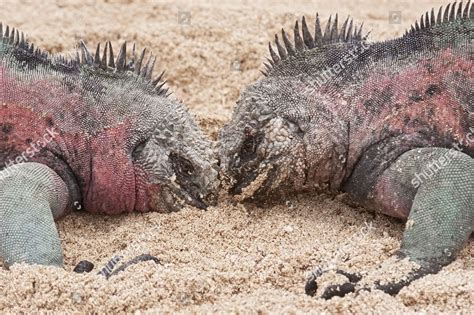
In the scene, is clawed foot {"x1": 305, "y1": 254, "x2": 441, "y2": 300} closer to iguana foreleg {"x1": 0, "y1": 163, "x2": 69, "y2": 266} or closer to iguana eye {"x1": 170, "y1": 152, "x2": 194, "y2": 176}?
iguana eye {"x1": 170, "y1": 152, "x2": 194, "y2": 176}

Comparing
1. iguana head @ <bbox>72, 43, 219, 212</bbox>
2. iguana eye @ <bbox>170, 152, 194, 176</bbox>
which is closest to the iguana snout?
iguana head @ <bbox>72, 43, 219, 212</bbox>

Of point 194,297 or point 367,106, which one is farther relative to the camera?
point 367,106

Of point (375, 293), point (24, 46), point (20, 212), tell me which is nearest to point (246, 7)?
point (24, 46)

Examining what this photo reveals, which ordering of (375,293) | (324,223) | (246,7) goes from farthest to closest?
(246,7) → (324,223) → (375,293)

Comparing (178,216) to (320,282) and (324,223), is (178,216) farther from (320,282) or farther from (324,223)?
(320,282)

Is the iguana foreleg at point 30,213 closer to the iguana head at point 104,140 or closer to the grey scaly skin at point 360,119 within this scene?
the iguana head at point 104,140

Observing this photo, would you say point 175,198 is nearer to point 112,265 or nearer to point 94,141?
point 94,141
